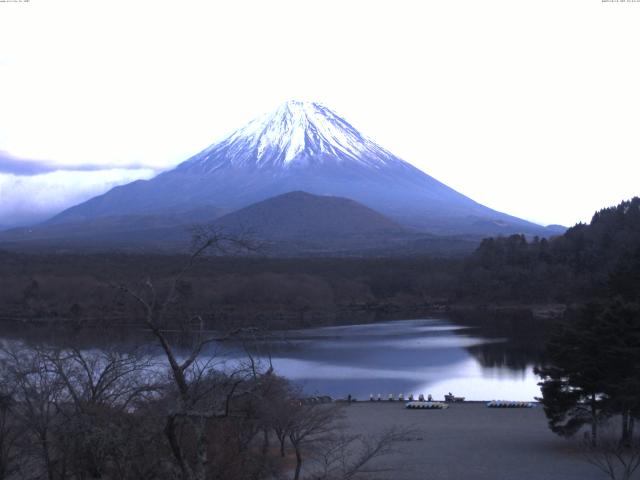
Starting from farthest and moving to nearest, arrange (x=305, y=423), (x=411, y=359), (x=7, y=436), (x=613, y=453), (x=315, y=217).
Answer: (x=315, y=217) < (x=411, y=359) < (x=613, y=453) < (x=305, y=423) < (x=7, y=436)

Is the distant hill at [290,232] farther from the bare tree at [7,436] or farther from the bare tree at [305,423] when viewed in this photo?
the bare tree at [7,436]

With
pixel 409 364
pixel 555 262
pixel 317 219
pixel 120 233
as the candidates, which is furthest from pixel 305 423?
pixel 317 219

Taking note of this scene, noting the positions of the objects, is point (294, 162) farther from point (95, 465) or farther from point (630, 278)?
point (95, 465)

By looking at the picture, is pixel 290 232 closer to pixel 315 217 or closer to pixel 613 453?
pixel 315 217

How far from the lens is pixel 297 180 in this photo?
97938mm

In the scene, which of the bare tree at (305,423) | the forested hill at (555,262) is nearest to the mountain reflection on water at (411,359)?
the bare tree at (305,423)

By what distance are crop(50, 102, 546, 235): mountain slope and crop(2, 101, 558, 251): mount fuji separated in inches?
4.2

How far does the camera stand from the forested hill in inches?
1447

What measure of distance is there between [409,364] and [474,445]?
9.64 meters

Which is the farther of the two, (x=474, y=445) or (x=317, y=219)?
(x=317, y=219)

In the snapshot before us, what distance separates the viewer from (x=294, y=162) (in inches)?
4038

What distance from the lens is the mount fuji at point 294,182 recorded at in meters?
94.7

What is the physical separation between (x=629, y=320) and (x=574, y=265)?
29185 millimetres

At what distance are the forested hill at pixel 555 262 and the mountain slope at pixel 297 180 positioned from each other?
50251 millimetres
